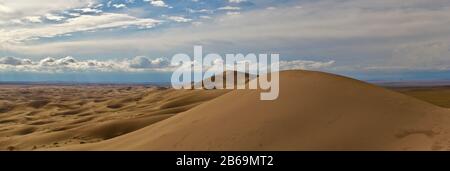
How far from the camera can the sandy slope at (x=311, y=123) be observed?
39.3 feet

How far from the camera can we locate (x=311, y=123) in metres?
13.2

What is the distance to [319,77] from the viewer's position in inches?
685

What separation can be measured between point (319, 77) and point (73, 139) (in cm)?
1504

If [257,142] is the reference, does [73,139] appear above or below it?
below

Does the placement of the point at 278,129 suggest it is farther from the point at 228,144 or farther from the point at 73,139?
the point at 73,139

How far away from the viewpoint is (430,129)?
42.7 ft

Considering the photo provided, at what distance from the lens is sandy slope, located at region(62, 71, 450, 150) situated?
472 inches
